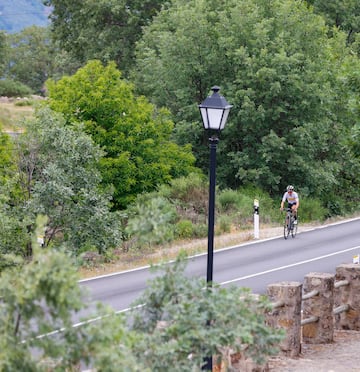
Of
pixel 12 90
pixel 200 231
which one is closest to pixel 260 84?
pixel 200 231

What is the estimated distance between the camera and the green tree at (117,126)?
95.5ft

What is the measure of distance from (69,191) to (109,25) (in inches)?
1173

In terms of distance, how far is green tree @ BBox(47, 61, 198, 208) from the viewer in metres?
29.1

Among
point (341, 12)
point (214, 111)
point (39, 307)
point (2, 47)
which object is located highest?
point (341, 12)

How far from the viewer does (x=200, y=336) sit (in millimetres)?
5746

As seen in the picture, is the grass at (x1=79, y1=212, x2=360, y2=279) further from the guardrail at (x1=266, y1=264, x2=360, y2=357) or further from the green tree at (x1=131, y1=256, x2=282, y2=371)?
the green tree at (x1=131, y1=256, x2=282, y2=371)

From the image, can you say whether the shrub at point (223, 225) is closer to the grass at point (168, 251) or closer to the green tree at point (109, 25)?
the grass at point (168, 251)

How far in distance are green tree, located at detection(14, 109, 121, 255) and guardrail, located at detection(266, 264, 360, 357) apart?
375 inches

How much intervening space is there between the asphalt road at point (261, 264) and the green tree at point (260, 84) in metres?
8.48

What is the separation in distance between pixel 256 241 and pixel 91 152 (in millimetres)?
5098

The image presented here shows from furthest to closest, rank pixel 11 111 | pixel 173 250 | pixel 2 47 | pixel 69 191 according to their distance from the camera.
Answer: pixel 2 47, pixel 11 111, pixel 173 250, pixel 69 191

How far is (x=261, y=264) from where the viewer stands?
20.2m

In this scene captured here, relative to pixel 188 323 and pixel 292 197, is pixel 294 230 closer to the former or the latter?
pixel 292 197

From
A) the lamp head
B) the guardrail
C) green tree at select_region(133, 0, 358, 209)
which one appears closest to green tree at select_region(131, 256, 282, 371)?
the guardrail
